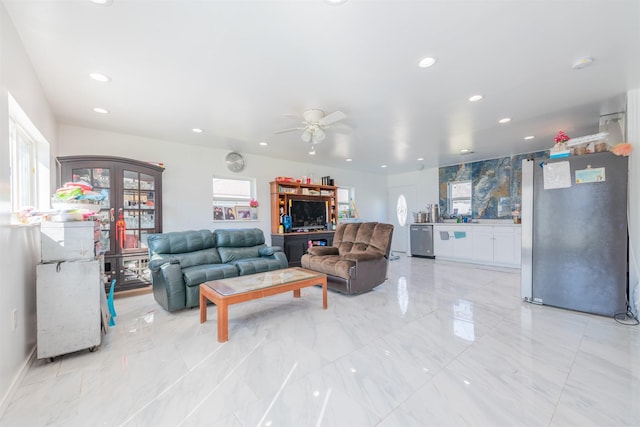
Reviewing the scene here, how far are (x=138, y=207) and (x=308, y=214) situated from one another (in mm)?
3198

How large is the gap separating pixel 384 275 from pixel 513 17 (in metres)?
3.19

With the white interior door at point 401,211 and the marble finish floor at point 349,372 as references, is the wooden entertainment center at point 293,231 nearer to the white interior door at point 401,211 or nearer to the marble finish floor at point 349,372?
the marble finish floor at point 349,372

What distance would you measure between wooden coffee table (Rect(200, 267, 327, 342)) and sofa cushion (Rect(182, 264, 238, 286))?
411 millimetres

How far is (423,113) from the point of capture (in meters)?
3.37

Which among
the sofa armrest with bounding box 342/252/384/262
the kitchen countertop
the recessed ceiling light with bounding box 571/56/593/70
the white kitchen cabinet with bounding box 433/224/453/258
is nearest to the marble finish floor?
the sofa armrest with bounding box 342/252/384/262

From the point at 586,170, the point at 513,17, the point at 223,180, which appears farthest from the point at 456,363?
the point at 223,180

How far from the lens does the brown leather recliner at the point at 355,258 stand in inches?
141

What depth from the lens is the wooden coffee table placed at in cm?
233

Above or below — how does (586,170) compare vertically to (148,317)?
above

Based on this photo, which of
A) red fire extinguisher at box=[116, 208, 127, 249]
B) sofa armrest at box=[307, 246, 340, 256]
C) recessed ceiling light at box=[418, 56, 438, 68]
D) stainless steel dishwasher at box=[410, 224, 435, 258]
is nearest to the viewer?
recessed ceiling light at box=[418, 56, 438, 68]

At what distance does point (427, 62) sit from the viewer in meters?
2.24

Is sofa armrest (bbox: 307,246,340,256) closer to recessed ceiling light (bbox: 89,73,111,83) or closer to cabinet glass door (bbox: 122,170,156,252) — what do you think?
cabinet glass door (bbox: 122,170,156,252)

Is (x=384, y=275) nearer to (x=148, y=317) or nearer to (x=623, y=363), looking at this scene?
(x=623, y=363)

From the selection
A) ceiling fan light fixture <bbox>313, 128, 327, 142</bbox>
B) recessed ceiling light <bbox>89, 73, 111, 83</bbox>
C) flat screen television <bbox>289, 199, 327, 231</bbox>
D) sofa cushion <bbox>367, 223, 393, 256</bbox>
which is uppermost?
recessed ceiling light <bbox>89, 73, 111, 83</bbox>
